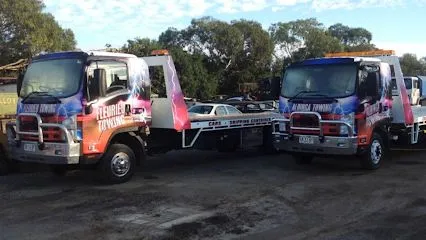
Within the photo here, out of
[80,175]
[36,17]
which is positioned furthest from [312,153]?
[36,17]

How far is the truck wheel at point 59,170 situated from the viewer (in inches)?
434

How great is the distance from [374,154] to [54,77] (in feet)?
22.1

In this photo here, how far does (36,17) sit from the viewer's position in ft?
140

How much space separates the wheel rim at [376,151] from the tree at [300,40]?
8252 cm

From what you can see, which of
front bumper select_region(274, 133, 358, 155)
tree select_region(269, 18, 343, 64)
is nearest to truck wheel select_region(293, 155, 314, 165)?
front bumper select_region(274, 133, 358, 155)

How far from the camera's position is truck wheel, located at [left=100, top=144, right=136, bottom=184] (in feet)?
33.2

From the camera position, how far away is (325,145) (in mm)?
11016

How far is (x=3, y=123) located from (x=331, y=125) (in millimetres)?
6863

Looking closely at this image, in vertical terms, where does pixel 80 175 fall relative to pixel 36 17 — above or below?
below

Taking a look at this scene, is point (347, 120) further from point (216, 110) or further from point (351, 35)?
point (351, 35)

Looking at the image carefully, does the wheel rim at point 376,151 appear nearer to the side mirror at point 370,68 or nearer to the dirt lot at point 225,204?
the dirt lot at point 225,204

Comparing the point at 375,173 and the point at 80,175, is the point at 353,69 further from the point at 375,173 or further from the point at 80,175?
the point at 80,175

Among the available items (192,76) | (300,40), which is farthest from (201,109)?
(300,40)

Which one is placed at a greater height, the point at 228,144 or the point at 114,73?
the point at 114,73
